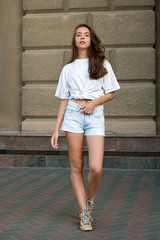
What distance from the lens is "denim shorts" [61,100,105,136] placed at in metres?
4.10

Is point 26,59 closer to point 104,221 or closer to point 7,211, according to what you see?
point 7,211

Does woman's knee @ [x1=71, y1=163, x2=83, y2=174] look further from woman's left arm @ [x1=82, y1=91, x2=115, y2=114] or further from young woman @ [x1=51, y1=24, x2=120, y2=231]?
woman's left arm @ [x1=82, y1=91, x2=115, y2=114]

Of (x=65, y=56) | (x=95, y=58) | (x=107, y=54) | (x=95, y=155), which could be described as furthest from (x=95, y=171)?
(x=65, y=56)

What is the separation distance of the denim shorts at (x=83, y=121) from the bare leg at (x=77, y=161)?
0.06 meters

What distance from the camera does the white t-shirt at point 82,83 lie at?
4133 millimetres

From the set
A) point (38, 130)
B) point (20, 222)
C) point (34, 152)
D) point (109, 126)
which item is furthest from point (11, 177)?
point (20, 222)

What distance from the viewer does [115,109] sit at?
341 inches

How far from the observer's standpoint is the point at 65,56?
8867 mm

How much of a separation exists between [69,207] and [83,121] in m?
1.39

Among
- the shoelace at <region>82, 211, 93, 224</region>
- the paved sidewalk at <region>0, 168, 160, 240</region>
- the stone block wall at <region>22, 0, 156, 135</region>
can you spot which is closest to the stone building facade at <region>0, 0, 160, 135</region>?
the stone block wall at <region>22, 0, 156, 135</region>

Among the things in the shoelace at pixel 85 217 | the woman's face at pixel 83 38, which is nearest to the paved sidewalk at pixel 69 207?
the shoelace at pixel 85 217

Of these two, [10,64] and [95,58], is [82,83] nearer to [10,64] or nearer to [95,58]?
[95,58]

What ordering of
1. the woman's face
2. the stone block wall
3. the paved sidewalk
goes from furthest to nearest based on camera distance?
1. the stone block wall
2. the woman's face
3. the paved sidewalk

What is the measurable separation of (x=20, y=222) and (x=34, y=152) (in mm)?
4189
